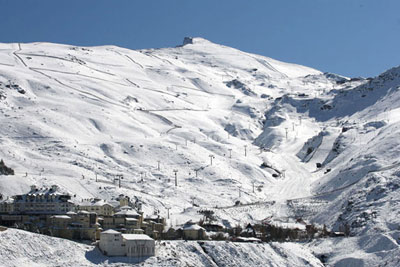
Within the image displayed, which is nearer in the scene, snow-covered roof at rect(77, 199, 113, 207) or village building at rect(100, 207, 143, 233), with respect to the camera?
village building at rect(100, 207, 143, 233)

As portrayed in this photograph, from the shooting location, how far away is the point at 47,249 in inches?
3268

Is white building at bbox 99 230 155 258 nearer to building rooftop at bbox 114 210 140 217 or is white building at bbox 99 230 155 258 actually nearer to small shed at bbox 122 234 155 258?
small shed at bbox 122 234 155 258

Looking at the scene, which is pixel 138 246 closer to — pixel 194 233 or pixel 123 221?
pixel 123 221

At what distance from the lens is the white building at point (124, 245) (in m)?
87.3

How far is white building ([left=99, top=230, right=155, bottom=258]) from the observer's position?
286 feet

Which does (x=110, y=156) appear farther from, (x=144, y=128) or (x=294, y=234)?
(x=294, y=234)

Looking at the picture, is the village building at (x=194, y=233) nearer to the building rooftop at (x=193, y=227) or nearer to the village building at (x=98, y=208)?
the building rooftop at (x=193, y=227)

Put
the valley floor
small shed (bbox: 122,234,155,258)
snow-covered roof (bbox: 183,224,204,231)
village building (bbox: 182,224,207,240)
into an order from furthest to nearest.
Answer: snow-covered roof (bbox: 183,224,204,231), village building (bbox: 182,224,207,240), small shed (bbox: 122,234,155,258), the valley floor

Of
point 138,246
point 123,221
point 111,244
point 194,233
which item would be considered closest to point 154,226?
point 194,233

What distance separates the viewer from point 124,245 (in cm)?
8838

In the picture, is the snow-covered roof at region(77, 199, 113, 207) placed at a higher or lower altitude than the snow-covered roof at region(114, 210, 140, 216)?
higher

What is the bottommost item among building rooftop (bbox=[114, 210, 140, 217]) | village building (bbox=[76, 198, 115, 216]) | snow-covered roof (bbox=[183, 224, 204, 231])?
snow-covered roof (bbox=[183, 224, 204, 231])

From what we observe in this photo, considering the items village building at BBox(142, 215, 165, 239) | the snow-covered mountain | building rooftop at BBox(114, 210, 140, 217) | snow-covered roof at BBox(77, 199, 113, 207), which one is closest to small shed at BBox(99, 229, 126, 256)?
village building at BBox(142, 215, 165, 239)

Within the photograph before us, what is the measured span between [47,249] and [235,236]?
34847 millimetres
